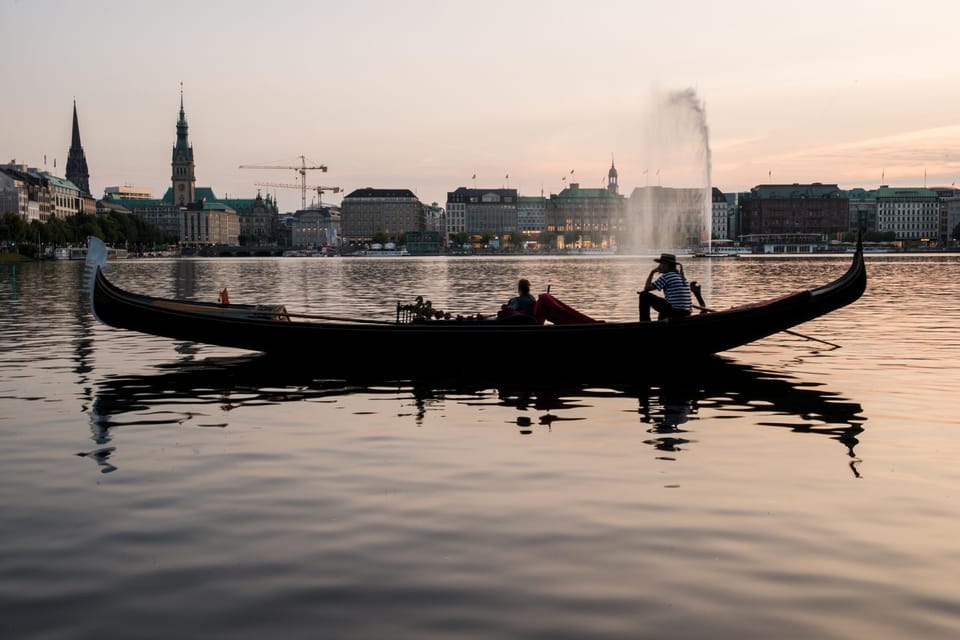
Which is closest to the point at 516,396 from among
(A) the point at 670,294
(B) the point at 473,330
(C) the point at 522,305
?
(B) the point at 473,330

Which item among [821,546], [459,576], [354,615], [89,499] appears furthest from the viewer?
[89,499]

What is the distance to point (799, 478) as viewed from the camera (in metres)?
12.4

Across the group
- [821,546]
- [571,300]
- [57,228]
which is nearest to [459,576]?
[821,546]

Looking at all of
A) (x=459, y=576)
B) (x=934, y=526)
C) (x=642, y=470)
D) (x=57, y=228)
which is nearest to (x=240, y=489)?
(x=459, y=576)

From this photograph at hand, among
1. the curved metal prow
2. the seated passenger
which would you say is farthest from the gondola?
the seated passenger

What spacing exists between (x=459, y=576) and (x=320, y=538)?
1.81m

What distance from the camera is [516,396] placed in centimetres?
1964

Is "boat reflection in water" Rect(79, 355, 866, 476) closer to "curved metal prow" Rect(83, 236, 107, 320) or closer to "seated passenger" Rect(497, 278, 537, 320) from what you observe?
"seated passenger" Rect(497, 278, 537, 320)

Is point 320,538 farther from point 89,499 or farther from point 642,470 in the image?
point 642,470

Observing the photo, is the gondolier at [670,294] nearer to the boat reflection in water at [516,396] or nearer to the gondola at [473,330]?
the gondola at [473,330]

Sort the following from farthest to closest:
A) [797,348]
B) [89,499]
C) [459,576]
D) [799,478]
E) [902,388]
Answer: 1. [797,348]
2. [902,388]
3. [799,478]
4. [89,499]
5. [459,576]

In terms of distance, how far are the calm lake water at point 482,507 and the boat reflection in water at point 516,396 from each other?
11 cm

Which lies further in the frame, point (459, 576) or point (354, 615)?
point (459, 576)

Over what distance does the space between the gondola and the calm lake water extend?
46.9 inches
